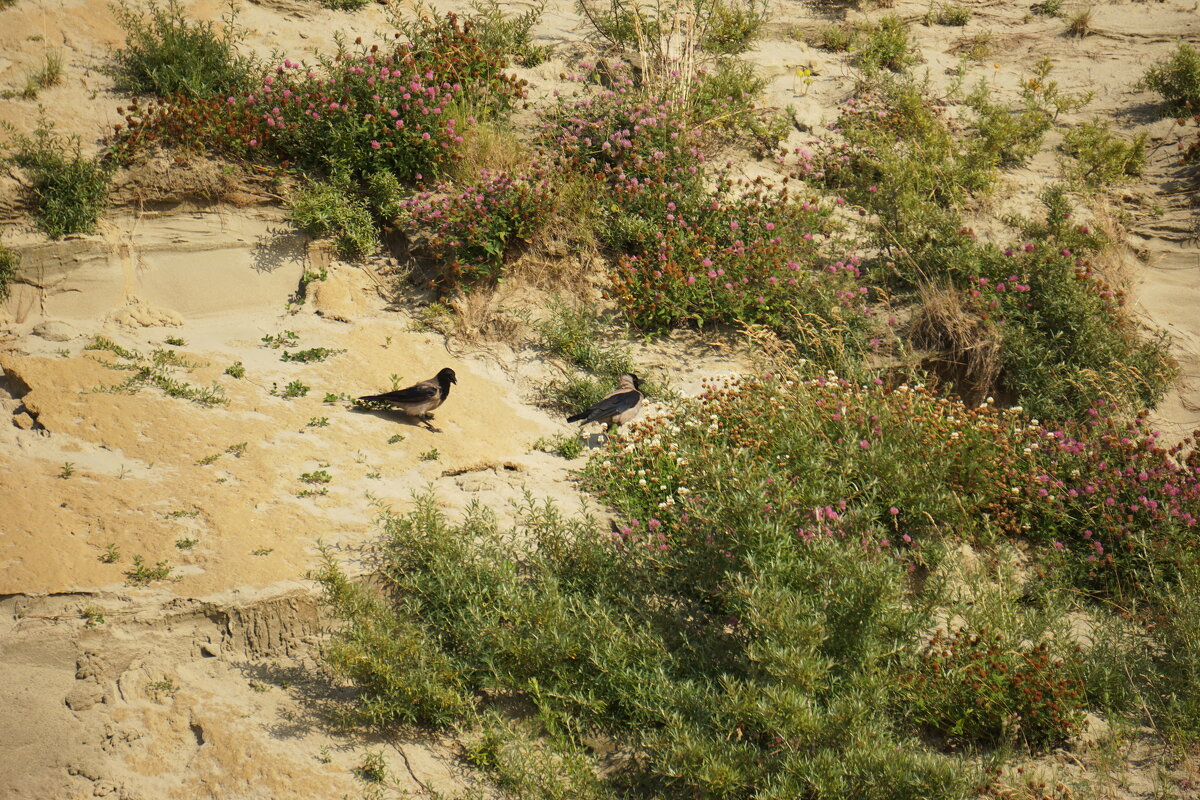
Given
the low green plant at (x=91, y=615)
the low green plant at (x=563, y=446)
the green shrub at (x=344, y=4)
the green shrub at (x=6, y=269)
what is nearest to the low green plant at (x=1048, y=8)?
the green shrub at (x=344, y=4)

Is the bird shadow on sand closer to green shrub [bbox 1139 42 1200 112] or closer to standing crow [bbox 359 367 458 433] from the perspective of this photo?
standing crow [bbox 359 367 458 433]

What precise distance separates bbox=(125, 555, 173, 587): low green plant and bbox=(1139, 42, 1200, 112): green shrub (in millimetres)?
12965

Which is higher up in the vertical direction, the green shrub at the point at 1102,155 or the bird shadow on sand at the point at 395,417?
the green shrub at the point at 1102,155

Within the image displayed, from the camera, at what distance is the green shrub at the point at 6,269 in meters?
8.36

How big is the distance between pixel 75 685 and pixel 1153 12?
52.3ft

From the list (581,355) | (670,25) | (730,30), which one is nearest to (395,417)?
(581,355)

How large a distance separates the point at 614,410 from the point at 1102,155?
772cm

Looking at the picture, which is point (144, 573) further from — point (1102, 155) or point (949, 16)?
point (949, 16)

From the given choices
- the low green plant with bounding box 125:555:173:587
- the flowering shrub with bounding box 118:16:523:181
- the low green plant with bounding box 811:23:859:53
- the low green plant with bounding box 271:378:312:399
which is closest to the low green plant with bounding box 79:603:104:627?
the low green plant with bounding box 125:555:173:587

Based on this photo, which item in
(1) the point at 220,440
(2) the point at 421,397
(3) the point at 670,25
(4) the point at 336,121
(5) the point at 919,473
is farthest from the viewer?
(3) the point at 670,25

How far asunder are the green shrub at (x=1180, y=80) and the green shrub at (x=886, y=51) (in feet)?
10.1

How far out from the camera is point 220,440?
22.6ft

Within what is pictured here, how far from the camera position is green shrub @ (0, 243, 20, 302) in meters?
8.36

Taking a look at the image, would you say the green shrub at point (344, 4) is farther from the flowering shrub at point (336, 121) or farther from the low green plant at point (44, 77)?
the low green plant at point (44, 77)
